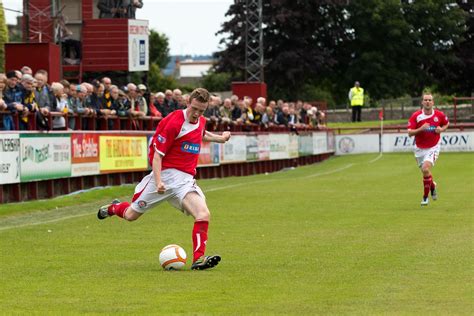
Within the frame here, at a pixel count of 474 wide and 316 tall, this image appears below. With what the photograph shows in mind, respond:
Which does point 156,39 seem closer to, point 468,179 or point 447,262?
point 468,179

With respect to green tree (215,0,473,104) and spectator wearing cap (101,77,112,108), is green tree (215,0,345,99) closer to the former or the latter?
green tree (215,0,473,104)

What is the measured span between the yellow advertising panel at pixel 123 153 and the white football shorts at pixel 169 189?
1364cm

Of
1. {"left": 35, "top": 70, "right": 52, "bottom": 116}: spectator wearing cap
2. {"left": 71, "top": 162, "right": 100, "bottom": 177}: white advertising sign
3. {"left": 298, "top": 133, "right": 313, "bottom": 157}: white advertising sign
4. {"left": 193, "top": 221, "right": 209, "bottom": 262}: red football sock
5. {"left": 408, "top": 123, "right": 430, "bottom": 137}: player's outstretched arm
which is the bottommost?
{"left": 298, "top": 133, "right": 313, "bottom": 157}: white advertising sign

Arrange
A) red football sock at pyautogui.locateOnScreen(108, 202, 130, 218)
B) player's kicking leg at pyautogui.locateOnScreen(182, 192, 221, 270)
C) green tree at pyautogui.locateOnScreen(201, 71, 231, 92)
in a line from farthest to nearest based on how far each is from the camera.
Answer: green tree at pyautogui.locateOnScreen(201, 71, 231, 92) < red football sock at pyautogui.locateOnScreen(108, 202, 130, 218) < player's kicking leg at pyautogui.locateOnScreen(182, 192, 221, 270)

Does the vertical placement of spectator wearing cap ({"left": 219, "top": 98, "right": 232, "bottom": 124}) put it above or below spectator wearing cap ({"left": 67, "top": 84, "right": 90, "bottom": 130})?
below

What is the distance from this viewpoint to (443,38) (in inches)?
3376

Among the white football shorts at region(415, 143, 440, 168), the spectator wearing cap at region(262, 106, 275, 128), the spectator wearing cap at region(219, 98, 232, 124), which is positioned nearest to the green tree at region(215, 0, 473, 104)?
the spectator wearing cap at region(262, 106, 275, 128)

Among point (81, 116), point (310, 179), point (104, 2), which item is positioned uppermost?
point (104, 2)

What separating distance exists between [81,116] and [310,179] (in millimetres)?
9908

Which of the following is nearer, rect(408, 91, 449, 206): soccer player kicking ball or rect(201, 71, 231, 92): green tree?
rect(408, 91, 449, 206): soccer player kicking ball

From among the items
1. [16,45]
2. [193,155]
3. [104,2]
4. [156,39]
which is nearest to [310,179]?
[16,45]

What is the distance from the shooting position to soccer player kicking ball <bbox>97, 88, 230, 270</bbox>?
12664 millimetres

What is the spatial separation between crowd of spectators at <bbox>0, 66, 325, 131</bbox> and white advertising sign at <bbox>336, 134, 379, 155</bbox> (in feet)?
53.4

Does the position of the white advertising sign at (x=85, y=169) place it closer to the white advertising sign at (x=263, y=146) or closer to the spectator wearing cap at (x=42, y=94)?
the spectator wearing cap at (x=42, y=94)
